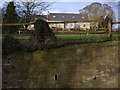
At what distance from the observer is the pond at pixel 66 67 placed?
30.0 feet

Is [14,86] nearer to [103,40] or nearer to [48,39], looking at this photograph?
[48,39]

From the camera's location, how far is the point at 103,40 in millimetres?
9641

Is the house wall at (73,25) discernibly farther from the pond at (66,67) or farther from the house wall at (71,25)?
the pond at (66,67)

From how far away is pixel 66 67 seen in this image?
9.34m

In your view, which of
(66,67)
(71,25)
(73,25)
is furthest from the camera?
(73,25)

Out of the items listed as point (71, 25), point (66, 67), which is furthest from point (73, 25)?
point (66, 67)

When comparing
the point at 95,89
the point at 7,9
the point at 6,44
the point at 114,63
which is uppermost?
the point at 7,9

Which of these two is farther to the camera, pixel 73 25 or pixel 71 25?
pixel 73 25

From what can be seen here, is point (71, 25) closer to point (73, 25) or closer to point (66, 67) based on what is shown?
point (73, 25)

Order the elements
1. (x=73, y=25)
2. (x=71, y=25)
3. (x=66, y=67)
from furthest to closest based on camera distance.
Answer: (x=73, y=25)
(x=71, y=25)
(x=66, y=67)

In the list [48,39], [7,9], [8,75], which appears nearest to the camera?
[8,75]

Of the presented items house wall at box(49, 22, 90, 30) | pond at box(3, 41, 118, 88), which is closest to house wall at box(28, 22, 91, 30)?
house wall at box(49, 22, 90, 30)

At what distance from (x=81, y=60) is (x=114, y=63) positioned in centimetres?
110

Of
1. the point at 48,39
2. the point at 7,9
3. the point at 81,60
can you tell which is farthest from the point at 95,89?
the point at 7,9
